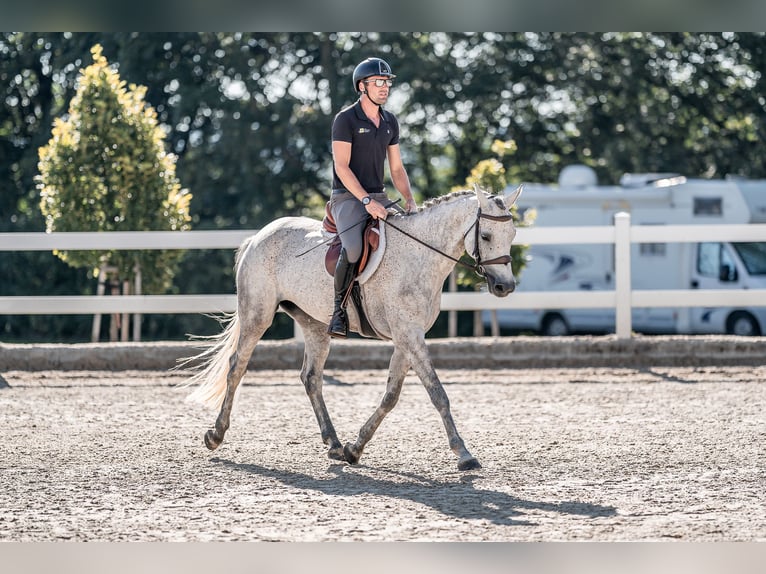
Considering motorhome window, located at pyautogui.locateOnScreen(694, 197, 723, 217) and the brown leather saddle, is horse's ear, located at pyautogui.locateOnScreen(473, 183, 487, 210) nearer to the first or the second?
the brown leather saddle

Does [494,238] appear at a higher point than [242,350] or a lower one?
higher

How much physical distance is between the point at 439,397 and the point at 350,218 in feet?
3.90

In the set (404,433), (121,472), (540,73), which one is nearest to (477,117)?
(540,73)

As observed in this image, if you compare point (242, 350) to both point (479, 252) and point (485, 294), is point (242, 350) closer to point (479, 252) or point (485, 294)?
point (479, 252)

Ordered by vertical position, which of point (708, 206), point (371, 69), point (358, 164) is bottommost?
point (358, 164)

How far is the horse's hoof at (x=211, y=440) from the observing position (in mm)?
7008

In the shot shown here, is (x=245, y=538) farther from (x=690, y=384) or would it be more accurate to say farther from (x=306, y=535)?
(x=690, y=384)

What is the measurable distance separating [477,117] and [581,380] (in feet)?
53.2

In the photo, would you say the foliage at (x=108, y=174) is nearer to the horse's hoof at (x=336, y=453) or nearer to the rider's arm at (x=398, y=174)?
the rider's arm at (x=398, y=174)

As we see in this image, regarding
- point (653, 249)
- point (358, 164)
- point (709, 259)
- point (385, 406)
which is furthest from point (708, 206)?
point (385, 406)

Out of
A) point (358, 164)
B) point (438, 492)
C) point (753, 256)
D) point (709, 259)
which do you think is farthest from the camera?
point (709, 259)

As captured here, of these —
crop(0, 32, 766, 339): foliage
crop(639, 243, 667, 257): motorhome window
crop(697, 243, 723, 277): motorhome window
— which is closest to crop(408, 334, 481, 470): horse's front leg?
crop(697, 243, 723, 277): motorhome window

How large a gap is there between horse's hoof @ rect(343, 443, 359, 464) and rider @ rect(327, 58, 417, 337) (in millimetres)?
658

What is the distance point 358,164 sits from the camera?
6.68 metres
